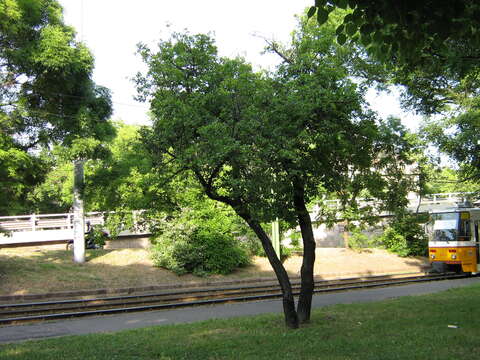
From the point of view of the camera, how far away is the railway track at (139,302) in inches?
521

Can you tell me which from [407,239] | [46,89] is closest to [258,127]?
[46,89]

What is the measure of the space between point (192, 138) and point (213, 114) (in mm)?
609

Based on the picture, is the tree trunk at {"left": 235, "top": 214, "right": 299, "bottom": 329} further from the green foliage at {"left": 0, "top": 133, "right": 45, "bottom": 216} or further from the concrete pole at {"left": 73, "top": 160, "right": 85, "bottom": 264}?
the concrete pole at {"left": 73, "top": 160, "right": 85, "bottom": 264}

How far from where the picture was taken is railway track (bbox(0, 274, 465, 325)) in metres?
13.2

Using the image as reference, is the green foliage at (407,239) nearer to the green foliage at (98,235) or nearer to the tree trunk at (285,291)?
the green foliage at (98,235)

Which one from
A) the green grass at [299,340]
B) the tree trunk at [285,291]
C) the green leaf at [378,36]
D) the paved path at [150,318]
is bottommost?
the paved path at [150,318]

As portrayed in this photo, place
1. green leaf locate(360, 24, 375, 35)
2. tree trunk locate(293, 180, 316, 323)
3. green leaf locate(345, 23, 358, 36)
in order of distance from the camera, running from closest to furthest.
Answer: green leaf locate(360, 24, 375, 35), green leaf locate(345, 23, 358, 36), tree trunk locate(293, 180, 316, 323)

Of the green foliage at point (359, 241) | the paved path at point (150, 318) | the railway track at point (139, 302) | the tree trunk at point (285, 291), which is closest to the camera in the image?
the tree trunk at point (285, 291)

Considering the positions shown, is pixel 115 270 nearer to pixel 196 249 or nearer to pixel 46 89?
pixel 196 249

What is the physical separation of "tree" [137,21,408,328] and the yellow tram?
14662 millimetres

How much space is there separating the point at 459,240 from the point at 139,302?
14.9 m

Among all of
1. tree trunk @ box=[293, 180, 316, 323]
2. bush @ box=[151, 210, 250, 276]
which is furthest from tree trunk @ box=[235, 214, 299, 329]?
bush @ box=[151, 210, 250, 276]

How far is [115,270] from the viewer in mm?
21453

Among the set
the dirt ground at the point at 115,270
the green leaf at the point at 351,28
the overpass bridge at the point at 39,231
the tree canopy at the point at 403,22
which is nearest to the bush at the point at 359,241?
the dirt ground at the point at 115,270
